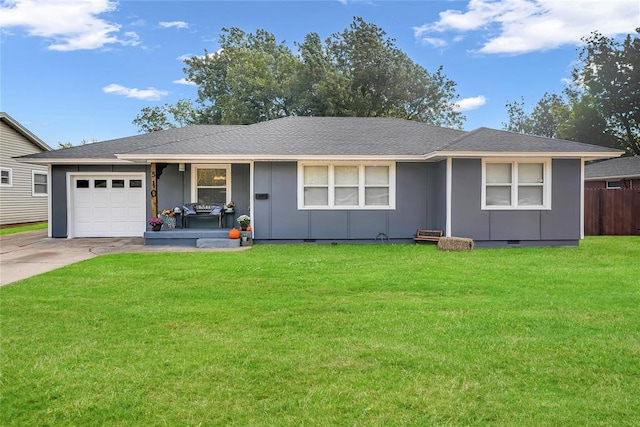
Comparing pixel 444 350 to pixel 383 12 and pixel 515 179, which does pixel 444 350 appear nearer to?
pixel 515 179

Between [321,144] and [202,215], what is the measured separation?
13.7 ft

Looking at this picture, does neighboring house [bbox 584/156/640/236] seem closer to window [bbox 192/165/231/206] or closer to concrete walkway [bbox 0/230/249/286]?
window [bbox 192/165/231/206]

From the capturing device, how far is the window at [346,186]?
12938mm

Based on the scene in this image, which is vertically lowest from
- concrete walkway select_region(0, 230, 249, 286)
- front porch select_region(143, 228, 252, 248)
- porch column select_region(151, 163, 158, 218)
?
concrete walkway select_region(0, 230, 249, 286)

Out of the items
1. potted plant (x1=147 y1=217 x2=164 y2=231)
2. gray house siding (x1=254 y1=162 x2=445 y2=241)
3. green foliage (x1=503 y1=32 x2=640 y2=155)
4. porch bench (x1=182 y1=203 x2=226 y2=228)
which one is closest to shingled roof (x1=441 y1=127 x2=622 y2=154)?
gray house siding (x1=254 y1=162 x2=445 y2=241)

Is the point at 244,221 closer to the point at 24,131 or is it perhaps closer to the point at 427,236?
the point at 427,236

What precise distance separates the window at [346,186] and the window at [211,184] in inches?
107

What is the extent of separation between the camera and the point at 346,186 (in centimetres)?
1302

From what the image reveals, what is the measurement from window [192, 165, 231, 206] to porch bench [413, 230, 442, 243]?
19.0ft

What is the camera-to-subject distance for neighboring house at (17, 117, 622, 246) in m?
12.2

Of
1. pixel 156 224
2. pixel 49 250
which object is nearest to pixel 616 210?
pixel 156 224

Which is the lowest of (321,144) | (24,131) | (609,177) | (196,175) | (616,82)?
(196,175)

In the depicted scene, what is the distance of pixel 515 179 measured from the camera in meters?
12.3

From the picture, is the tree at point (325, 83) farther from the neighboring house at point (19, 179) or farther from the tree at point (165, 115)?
the neighboring house at point (19, 179)
